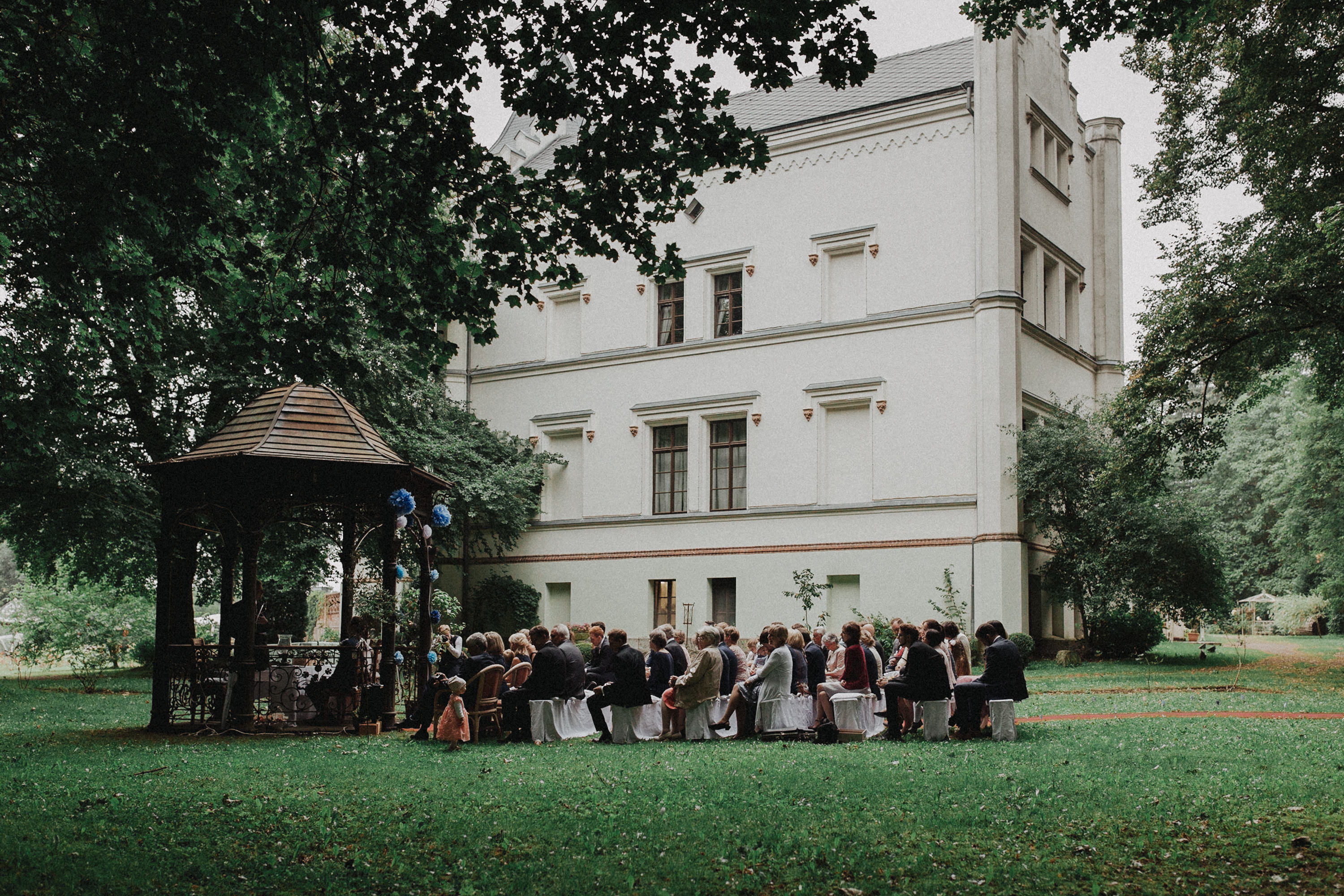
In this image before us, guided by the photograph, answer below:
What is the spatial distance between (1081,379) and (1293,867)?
2885cm

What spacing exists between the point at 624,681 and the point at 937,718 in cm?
386

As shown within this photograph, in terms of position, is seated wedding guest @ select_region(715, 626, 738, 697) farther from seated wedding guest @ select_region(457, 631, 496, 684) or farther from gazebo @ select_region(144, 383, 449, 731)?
gazebo @ select_region(144, 383, 449, 731)

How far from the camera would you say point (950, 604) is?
28188 mm

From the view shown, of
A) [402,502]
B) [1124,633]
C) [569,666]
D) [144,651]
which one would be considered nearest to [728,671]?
[569,666]

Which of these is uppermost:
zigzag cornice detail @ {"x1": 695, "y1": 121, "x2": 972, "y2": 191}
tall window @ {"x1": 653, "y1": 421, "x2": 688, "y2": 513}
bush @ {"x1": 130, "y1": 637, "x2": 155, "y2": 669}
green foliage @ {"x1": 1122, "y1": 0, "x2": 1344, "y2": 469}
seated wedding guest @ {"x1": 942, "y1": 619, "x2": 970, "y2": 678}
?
zigzag cornice detail @ {"x1": 695, "y1": 121, "x2": 972, "y2": 191}

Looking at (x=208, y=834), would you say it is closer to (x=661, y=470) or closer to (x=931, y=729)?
(x=931, y=729)

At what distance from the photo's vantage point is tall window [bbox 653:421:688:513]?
1332 inches

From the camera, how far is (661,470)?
34.2 m

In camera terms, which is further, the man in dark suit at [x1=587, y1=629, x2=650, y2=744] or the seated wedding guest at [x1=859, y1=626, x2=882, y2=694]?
the seated wedding guest at [x1=859, y1=626, x2=882, y2=694]

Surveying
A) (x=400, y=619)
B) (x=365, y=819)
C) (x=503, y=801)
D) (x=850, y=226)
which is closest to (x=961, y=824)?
(x=503, y=801)

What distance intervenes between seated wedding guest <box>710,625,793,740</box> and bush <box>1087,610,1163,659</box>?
55.1 ft

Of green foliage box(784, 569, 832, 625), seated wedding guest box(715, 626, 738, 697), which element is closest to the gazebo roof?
seated wedding guest box(715, 626, 738, 697)

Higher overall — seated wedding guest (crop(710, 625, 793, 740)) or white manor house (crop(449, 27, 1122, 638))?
white manor house (crop(449, 27, 1122, 638))

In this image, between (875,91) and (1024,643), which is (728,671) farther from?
(875,91)
